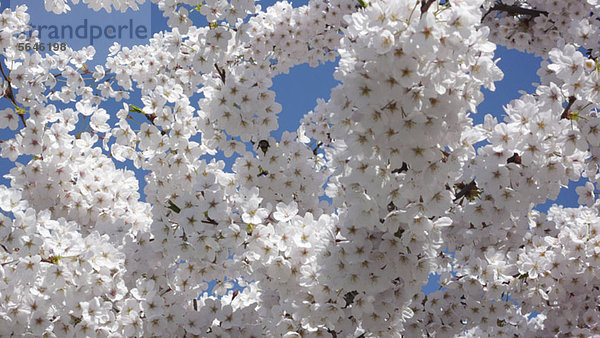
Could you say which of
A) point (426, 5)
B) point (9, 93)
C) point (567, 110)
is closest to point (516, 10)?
point (567, 110)

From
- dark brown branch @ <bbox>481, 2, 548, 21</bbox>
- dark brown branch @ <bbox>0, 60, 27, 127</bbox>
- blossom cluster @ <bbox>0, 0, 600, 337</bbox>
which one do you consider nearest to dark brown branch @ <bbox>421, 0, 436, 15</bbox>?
blossom cluster @ <bbox>0, 0, 600, 337</bbox>

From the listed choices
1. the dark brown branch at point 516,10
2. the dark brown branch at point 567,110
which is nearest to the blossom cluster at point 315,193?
the dark brown branch at point 567,110

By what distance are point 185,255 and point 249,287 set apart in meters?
3.11

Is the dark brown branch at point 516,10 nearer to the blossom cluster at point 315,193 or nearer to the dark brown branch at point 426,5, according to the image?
the blossom cluster at point 315,193

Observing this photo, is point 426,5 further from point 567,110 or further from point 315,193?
point 315,193

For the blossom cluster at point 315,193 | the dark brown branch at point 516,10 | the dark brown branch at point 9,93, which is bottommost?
the blossom cluster at point 315,193

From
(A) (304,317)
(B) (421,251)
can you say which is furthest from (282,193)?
(B) (421,251)

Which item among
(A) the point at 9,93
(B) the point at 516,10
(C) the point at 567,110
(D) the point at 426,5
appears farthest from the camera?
(B) the point at 516,10

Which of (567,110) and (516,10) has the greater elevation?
(516,10)

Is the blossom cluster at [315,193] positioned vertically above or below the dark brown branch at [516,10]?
below

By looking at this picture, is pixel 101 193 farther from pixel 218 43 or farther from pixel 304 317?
pixel 304 317

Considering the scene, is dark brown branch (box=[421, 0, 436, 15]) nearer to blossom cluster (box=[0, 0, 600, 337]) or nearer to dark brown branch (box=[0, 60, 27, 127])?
blossom cluster (box=[0, 0, 600, 337])

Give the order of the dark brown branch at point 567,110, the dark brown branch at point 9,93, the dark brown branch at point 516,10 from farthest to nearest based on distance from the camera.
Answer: the dark brown branch at point 516,10 → the dark brown branch at point 9,93 → the dark brown branch at point 567,110

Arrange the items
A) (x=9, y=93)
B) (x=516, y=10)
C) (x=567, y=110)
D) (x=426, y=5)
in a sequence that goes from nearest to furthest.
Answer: (x=426, y=5)
(x=567, y=110)
(x=9, y=93)
(x=516, y=10)
